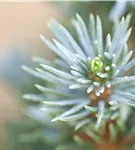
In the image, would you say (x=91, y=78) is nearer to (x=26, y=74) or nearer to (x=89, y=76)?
(x=89, y=76)

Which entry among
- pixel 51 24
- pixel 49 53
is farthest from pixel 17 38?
pixel 51 24

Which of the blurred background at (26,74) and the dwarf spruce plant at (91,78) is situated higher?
the blurred background at (26,74)

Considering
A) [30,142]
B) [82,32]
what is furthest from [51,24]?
[30,142]

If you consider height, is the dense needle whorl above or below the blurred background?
below

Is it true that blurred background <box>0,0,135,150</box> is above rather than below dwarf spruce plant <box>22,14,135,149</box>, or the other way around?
above

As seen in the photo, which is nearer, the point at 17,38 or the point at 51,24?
the point at 51,24

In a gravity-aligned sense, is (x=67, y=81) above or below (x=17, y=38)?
below

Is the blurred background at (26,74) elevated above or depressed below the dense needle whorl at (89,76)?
above

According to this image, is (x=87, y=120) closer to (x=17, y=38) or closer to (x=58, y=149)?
(x=58, y=149)
